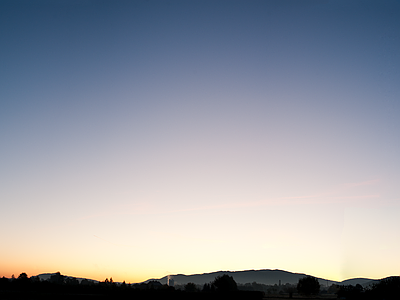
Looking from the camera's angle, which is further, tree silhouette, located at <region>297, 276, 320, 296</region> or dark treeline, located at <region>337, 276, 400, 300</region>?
tree silhouette, located at <region>297, 276, 320, 296</region>

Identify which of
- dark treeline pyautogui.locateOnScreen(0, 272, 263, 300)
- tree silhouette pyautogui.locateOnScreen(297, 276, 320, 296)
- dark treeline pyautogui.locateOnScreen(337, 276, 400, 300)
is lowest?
tree silhouette pyautogui.locateOnScreen(297, 276, 320, 296)

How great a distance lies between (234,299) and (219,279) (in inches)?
3234

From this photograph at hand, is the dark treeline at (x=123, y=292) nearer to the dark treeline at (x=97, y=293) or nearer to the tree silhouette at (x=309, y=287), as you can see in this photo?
the dark treeline at (x=97, y=293)

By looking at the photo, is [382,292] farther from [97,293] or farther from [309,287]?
[309,287]

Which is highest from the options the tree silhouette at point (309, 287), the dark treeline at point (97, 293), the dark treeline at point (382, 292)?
the dark treeline at point (97, 293)

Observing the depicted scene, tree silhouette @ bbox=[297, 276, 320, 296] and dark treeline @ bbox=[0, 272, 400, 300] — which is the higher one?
dark treeline @ bbox=[0, 272, 400, 300]

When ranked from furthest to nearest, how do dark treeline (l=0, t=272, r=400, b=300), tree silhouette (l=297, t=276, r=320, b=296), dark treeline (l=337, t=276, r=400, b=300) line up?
1. tree silhouette (l=297, t=276, r=320, b=296)
2. dark treeline (l=337, t=276, r=400, b=300)
3. dark treeline (l=0, t=272, r=400, b=300)

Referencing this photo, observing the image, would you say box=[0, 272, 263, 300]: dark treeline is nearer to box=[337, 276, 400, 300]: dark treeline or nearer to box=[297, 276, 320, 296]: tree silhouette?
box=[337, 276, 400, 300]: dark treeline

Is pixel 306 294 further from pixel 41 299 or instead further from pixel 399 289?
pixel 41 299

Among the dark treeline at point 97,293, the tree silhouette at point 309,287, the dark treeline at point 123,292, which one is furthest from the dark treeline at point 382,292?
the tree silhouette at point 309,287

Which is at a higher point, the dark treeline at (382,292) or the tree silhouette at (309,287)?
the dark treeline at (382,292)

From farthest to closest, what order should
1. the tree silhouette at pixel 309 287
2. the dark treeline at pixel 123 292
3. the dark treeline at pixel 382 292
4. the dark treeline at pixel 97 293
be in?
the tree silhouette at pixel 309 287, the dark treeline at pixel 382 292, the dark treeline at pixel 123 292, the dark treeline at pixel 97 293

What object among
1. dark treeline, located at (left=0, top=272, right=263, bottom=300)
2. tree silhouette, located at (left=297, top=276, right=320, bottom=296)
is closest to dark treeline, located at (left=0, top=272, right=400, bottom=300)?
dark treeline, located at (left=0, top=272, right=263, bottom=300)

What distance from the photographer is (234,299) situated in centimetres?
6644
